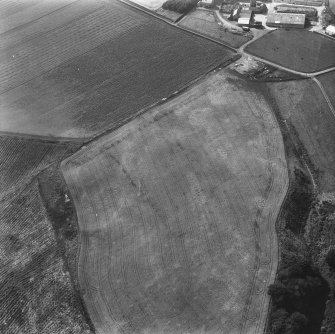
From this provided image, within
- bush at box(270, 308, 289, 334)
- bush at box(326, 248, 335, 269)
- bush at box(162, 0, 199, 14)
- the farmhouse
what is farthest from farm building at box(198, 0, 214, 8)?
bush at box(270, 308, 289, 334)

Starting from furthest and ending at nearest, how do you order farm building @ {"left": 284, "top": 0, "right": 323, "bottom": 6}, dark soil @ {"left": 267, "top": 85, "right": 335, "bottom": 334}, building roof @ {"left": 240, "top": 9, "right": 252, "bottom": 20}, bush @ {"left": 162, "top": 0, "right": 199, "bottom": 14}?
bush @ {"left": 162, "top": 0, "right": 199, "bottom": 14} → farm building @ {"left": 284, "top": 0, "right": 323, "bottom": 6} → building roof @ {"left": 240, "top": 9, "right": 252, "bottom": 20} → dark soil @ {"left": 267, "top": 85, "right": 335, "bottom": 334}

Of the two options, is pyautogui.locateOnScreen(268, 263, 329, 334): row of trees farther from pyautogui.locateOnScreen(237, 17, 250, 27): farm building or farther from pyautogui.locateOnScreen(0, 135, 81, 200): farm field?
pyautogui.locateOnScreen(237, 17, 250, 27): farm building

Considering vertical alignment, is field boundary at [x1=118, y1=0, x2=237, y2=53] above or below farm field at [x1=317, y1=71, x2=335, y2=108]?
above

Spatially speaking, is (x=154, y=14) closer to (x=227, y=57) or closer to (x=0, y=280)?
(x=227, y=57)

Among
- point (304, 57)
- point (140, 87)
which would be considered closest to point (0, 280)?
point (140, 87)

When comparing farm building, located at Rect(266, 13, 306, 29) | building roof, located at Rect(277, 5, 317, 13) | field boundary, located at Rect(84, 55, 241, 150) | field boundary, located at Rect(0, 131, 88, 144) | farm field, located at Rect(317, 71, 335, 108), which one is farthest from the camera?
building roof, located at Rect(277, 5, 317, 13)

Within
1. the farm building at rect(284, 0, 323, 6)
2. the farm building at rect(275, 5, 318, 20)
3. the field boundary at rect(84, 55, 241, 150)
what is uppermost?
the farm building at rect(284, 0, 323, 6)

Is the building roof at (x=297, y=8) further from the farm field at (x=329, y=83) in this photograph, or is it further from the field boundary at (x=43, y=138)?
the field boundary at (x=43, y=138)

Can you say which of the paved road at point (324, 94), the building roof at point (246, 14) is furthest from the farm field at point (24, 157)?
the building roof at point (246, 14)

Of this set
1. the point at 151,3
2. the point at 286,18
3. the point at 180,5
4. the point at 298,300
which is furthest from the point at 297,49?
the point at 298,300
